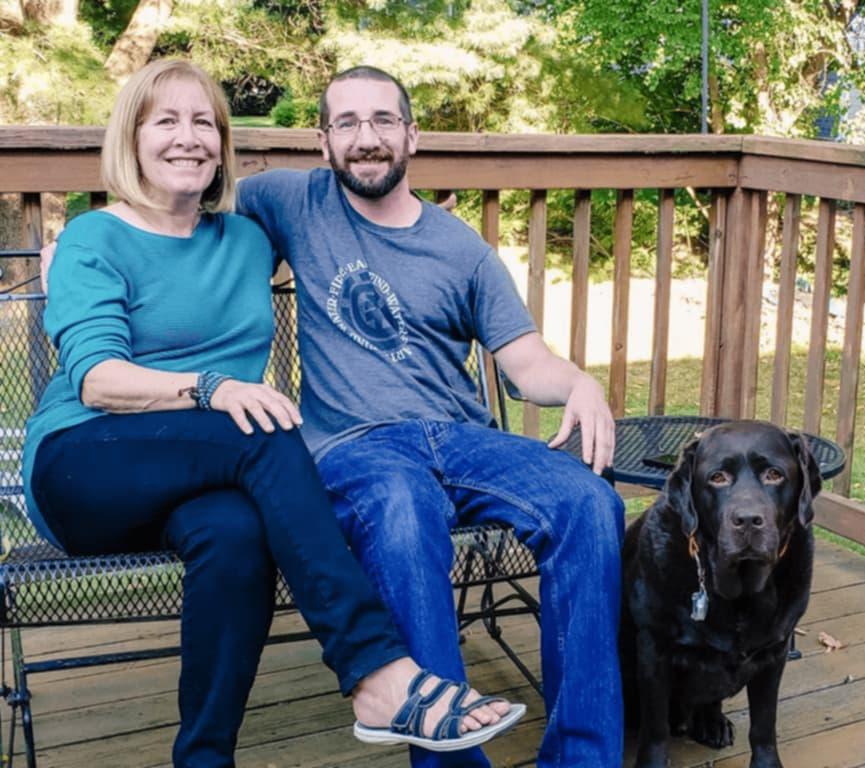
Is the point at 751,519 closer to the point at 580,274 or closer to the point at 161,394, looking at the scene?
the point at 161,394

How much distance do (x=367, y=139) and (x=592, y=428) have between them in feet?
2.62

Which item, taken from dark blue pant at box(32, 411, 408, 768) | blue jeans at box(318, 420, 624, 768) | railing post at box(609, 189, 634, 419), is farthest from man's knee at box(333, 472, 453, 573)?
railing post at box(609, 189, 634, 419)

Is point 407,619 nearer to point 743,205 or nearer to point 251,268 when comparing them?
point 251,268

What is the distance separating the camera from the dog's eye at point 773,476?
6.91 feet

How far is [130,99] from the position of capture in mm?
2414

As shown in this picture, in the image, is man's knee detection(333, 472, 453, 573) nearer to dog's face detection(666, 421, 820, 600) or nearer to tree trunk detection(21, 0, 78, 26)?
dog's face detection(666, 421, 820, 600)

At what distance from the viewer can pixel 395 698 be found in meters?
1.99

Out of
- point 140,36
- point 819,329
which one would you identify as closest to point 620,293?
point 819,329

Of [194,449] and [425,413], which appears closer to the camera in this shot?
[194,449]

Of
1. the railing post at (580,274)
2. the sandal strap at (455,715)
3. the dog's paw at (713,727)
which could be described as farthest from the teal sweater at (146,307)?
the railing post at (580,274)

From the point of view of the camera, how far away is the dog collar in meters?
2.19

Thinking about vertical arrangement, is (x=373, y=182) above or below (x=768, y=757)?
above

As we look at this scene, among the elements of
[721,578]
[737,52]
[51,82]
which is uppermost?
[737,52]

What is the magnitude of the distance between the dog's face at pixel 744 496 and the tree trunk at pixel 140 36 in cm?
631
